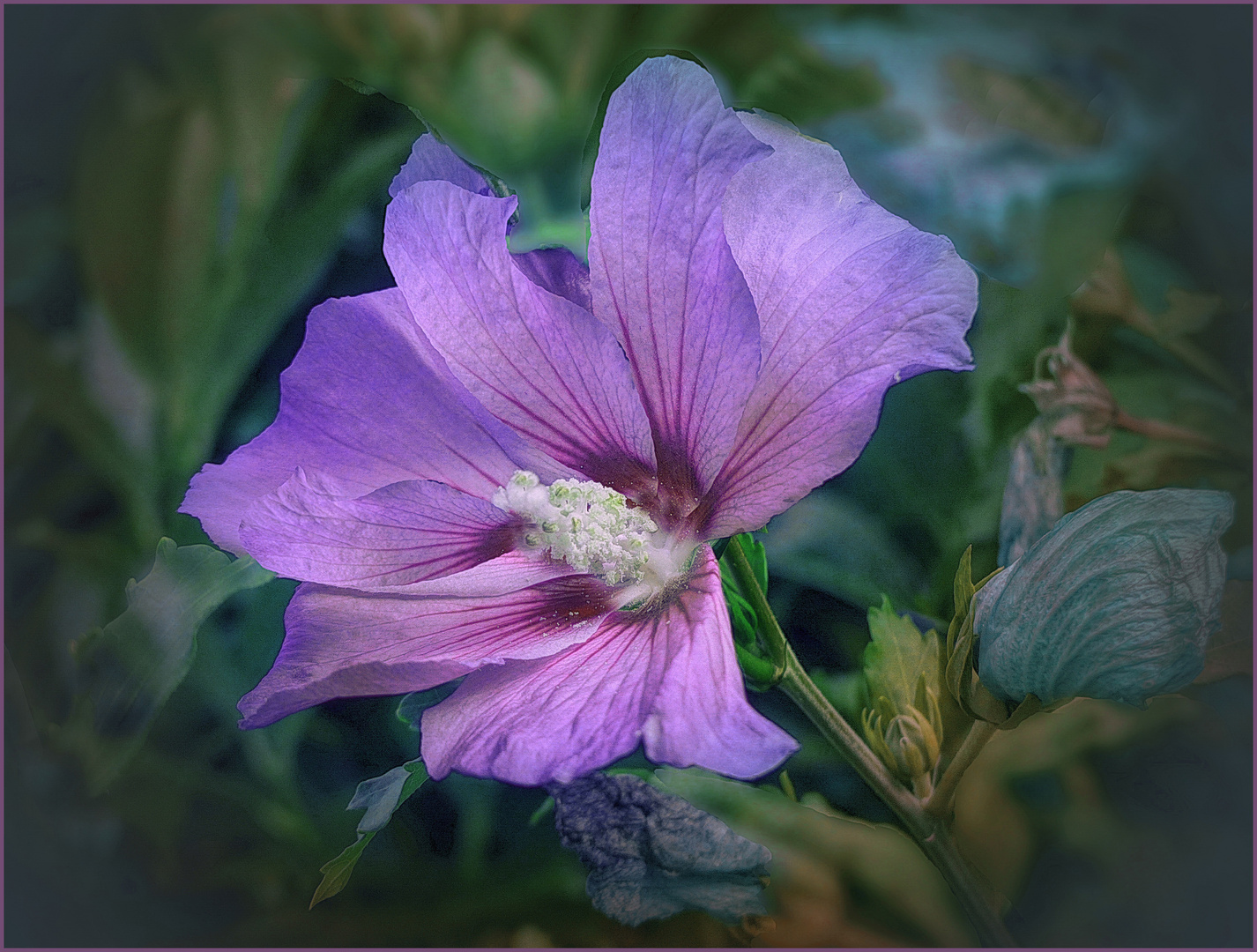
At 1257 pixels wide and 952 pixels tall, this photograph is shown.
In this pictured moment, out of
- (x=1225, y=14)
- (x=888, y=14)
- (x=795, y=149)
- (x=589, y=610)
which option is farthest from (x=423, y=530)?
(x=1225, y=14)

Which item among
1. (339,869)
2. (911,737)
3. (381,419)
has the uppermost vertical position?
(381,419)

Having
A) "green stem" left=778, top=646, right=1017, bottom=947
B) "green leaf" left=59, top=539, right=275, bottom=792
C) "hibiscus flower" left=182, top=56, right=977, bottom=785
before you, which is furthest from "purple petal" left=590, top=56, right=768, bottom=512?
"green leaf" left=59, top=539, right=275, bottom=792

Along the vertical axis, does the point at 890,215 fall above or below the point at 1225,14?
below

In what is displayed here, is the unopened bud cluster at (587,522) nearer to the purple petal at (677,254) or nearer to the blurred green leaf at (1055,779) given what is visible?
the purple petal at (677,254)

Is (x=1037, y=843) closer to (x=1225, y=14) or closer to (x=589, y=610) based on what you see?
(x=589, y=610)

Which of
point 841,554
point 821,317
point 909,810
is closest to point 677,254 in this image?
point 821,317

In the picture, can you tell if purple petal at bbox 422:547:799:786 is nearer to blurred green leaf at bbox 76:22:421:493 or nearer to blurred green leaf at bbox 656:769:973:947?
blurred green leaf at bbox 656:769:973:947

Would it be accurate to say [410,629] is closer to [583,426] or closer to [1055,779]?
[583,426]
